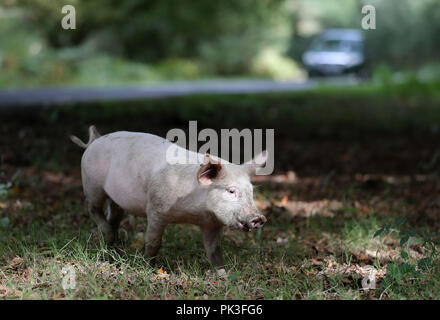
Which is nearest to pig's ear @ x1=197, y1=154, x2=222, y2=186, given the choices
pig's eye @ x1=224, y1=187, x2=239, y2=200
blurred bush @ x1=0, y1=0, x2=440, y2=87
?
pig's eye @ x1=224, y1=187, x2=239, y2=200

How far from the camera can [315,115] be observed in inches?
469

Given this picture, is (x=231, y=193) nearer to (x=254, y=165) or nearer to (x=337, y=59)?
(x=254, y=165)

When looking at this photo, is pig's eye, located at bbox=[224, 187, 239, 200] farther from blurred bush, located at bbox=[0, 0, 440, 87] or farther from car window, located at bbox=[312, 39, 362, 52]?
car window, located at bbox=[312, 39, 362, 52]

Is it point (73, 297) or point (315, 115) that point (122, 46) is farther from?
point (73, 297)

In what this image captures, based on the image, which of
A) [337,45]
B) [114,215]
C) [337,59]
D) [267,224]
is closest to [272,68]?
[337,45]

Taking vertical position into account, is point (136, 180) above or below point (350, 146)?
above

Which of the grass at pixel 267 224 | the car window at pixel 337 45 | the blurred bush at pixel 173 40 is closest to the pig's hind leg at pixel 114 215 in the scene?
the grass at pixel 267 224

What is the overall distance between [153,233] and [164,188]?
316 mm

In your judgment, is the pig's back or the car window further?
the car window

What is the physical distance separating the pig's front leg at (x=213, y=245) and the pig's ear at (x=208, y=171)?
458 millimetres

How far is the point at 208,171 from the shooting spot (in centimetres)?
373

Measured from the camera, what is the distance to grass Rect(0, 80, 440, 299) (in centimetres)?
379

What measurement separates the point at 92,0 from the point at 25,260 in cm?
1805
